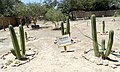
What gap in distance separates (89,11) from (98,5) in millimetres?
3436

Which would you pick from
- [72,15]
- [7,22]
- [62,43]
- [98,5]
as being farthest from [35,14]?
[98,5]

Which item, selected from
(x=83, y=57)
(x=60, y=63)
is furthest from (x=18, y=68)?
(x=83, y=57)

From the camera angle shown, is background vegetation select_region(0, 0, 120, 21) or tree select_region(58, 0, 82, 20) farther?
tree select_region(58, 0, 82, 20)

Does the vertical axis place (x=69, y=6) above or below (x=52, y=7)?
below

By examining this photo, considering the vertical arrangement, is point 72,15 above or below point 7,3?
below

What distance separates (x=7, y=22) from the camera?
31.0m

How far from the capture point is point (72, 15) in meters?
41.5

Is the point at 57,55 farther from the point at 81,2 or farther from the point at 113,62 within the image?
the point at 81,2

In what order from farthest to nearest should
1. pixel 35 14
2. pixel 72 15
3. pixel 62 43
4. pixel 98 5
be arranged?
pixel 98 5, pixel 72 15, pixel 35 14, pixel 62 43

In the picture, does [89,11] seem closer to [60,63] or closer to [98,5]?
[98,5]

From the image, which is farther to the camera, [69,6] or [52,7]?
[69,6]

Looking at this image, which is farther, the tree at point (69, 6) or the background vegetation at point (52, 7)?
the tree at point (69, 6)

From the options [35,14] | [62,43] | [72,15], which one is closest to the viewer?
[62,43]

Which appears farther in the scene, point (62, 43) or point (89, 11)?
point (89, 11)
